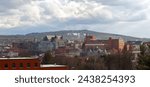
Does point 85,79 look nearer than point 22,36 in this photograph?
Yes

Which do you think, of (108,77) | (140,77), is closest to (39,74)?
(108,77)

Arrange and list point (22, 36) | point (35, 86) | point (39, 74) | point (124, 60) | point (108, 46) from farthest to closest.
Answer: point (22, 36), point (108, 46), point (124, 60), point (39, 74), point (35, 86)

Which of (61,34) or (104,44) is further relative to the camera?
(61,34)

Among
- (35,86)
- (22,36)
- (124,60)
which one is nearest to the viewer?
(35,86)

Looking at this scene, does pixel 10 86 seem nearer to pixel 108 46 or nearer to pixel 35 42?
pixel 108 46

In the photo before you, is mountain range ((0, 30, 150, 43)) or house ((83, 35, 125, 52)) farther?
mountain range ((0, 30, 150, 43))

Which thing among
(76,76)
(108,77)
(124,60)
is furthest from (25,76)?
(124,60)

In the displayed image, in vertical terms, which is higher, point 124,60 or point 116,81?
point 116,81

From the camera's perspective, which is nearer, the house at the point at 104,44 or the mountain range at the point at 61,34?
the house at the point at 104,44

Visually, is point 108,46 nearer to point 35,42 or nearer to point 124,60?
point 35,42
